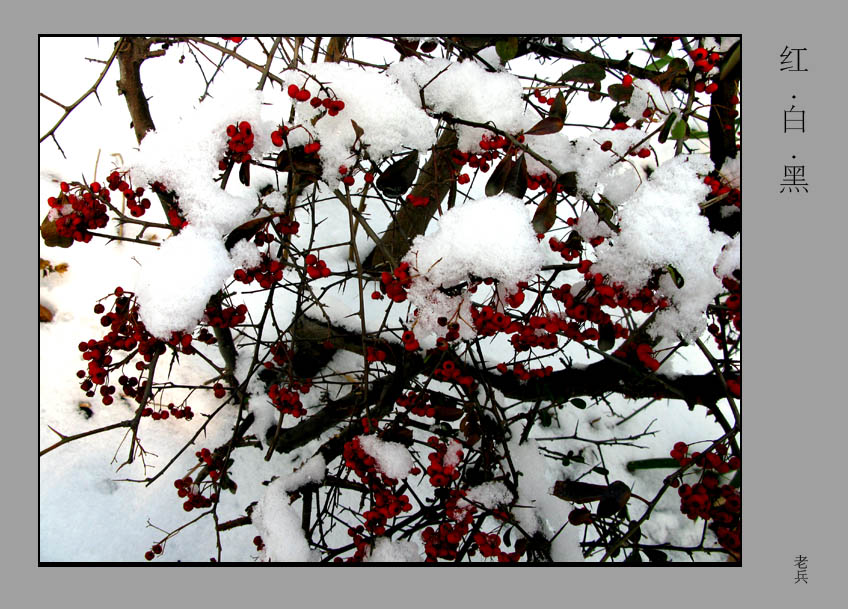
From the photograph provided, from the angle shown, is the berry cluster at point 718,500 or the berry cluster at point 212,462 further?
the berry cluster at point 212,462

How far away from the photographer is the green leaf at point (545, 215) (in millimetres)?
1073

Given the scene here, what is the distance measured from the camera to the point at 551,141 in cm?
126

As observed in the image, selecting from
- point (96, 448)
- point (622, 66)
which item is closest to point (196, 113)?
point (622, 66)

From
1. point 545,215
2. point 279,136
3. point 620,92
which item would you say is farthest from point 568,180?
point 279,136

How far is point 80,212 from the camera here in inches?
43.0

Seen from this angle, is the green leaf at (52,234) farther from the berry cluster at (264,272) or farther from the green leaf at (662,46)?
the green leaf at (662,46)

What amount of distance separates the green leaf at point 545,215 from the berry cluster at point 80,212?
0.88m

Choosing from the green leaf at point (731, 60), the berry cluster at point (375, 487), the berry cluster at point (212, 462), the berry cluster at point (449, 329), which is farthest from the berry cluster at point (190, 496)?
the green leaf at point (731, 60)

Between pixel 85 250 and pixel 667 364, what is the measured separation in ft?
7.80

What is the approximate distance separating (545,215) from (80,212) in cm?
96

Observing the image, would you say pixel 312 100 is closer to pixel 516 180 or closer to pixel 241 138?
pixel 241 138

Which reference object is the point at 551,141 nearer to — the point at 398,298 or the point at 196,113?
the point at 398,298

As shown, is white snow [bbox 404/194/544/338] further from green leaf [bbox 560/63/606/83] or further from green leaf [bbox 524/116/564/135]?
green leaf [bbox 560/63/606/83]

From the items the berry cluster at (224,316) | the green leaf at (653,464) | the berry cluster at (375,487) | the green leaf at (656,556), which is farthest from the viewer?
the green leaf at (653,464)
